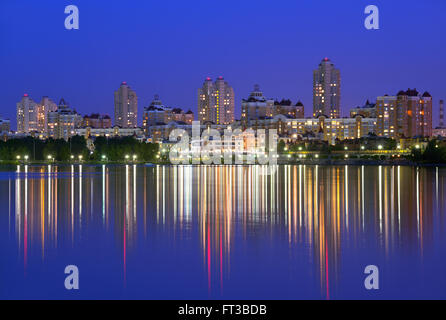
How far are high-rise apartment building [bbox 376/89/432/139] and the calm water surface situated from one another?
14398cm

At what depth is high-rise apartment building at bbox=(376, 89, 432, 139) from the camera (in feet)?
537

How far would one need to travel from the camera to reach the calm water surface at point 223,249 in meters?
11.4

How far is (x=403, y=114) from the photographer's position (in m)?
164

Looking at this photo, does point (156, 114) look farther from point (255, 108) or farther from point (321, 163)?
point (321, 163)

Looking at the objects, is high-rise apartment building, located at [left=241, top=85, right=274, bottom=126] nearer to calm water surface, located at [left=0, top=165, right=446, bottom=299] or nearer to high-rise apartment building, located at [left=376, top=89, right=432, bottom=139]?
high-rise apartment building, located at [left=376, top=89, right=432, bottom=139]

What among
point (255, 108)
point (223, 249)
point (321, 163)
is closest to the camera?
point (223, 249)

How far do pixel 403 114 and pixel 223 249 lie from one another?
156644 mm

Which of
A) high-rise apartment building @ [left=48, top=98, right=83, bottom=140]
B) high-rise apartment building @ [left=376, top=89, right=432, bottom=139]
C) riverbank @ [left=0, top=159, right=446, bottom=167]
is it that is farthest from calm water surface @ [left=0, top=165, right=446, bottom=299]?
high-rise apartment building @ [left=48, top=98, right=83, bottom=140]

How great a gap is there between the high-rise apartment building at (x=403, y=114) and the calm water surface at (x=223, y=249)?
143983 millimetres
